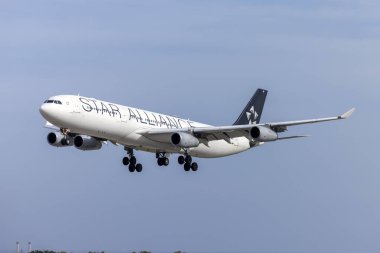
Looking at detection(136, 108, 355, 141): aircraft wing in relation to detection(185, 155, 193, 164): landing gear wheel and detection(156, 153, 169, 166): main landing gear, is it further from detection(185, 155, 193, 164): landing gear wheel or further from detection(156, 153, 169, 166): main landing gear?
detection(156, 153, 169, 166): main landing gear

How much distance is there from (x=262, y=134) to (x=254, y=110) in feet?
49.5

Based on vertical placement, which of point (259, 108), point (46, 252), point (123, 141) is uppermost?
point (259, 108)

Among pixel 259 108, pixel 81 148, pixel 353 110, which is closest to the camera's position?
pixel 353 110

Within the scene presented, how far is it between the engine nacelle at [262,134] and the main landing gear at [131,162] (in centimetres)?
1106

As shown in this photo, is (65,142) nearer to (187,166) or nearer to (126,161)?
(126,161)

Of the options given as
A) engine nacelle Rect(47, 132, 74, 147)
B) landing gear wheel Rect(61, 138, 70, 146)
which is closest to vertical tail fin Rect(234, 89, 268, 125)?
engine nacelle Rect(47, 132, 74, 147)

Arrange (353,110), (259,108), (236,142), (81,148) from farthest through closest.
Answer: (259,108), (236,142), (81,148), (353,110)

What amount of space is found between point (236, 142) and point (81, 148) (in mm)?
14606

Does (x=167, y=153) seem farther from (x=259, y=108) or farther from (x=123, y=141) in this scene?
(x=259, y=108)

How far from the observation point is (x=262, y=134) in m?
83.9

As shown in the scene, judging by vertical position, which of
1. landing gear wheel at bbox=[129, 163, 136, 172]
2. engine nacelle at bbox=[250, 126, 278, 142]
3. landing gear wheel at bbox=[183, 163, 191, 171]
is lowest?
landing gear wheel at bbox=[183, 163, 191, 171]

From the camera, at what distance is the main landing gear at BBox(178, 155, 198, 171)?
290 ft

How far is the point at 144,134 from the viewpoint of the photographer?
275 ft

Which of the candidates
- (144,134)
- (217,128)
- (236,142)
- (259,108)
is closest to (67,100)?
(144,134)
